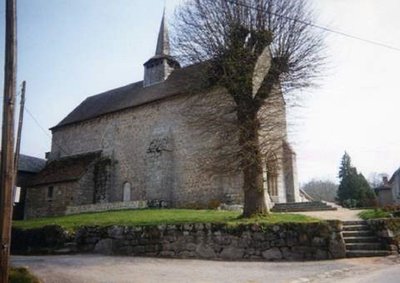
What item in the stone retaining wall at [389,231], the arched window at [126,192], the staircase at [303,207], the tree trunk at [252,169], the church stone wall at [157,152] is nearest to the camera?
the stone retaining wall at [389,231]

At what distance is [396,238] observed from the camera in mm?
10898

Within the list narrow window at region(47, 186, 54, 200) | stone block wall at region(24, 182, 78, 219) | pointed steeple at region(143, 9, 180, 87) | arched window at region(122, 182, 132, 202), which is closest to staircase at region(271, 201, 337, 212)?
arched window at region(122, 182, 132, 202)

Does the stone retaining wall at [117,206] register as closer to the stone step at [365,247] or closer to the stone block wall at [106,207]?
the stone block wall at [106,207]

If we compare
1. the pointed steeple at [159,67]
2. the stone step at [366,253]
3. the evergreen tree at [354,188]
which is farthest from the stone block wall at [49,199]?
the evergreen tree at [354,188]

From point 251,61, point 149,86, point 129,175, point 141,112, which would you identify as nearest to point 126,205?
point 129,175

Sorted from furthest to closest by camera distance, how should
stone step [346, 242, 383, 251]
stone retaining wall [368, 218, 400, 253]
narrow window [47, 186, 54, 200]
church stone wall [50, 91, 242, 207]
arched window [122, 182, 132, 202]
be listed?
narrow window [47, 186, 54, 200] → arched window [122, 182, 132, 202] → church stone wall [50, 91, 242, 207] → stone step [346, 242, 383, 251] → stone retaining wall [368, 218, 400, 253]

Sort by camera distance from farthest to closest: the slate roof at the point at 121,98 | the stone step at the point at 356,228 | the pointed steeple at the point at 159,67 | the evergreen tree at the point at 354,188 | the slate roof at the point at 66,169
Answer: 1. the evergreen tree at the point at 354,188
2. the pointed steeple at the point at 159,67
3. the slate roof at the point at 66,169
4. the slate roof at the point at 121,98
5. the stone step at the point at 356,228

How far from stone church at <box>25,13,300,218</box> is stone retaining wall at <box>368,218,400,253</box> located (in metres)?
7.94

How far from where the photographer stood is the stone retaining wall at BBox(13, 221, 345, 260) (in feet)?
35.9

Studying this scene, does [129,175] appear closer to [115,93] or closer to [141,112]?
[141,112]

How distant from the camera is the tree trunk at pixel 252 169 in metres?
13.1

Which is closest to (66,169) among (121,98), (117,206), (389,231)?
(121,98)

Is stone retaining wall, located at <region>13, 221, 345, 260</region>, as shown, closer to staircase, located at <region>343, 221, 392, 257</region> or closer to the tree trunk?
staircase, located at <region>343, 221, 392, 257</region>

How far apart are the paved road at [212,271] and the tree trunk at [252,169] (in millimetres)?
3052
